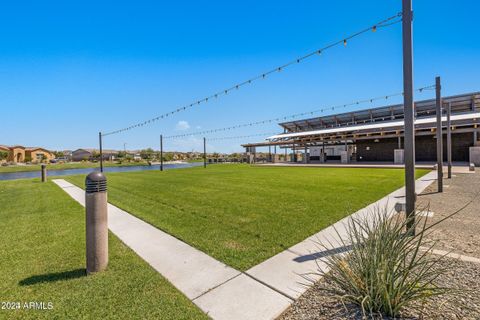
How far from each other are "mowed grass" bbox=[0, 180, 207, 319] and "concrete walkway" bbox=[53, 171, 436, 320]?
0.63 feet

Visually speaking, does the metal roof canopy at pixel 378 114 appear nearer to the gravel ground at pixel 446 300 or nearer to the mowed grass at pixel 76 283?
the gravel ground at pixel 446 300

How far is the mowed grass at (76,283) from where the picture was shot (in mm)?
2275

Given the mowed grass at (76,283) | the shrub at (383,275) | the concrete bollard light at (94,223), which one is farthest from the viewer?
the concrete bollard light at (94,223)

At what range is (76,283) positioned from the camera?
280cm

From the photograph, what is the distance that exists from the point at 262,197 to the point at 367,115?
32.9 metres

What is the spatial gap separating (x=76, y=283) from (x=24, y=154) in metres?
94.1

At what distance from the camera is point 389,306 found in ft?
6.56

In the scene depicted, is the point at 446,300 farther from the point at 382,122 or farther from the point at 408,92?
the point at 382,122

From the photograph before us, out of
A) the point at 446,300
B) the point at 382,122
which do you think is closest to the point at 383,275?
the point at 446,300

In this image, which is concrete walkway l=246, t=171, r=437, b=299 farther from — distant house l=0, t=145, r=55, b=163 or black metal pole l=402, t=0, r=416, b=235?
distant house l=0, t=145, r=55, b=163

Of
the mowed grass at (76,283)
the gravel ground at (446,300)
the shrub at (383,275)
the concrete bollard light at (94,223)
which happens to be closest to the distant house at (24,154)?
the mowed grass at (76,283)

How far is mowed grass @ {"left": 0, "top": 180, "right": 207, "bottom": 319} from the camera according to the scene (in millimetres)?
2275

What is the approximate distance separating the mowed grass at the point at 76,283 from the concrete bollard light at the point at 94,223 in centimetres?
19

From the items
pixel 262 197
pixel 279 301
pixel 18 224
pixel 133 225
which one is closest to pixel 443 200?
pixel 262 197
